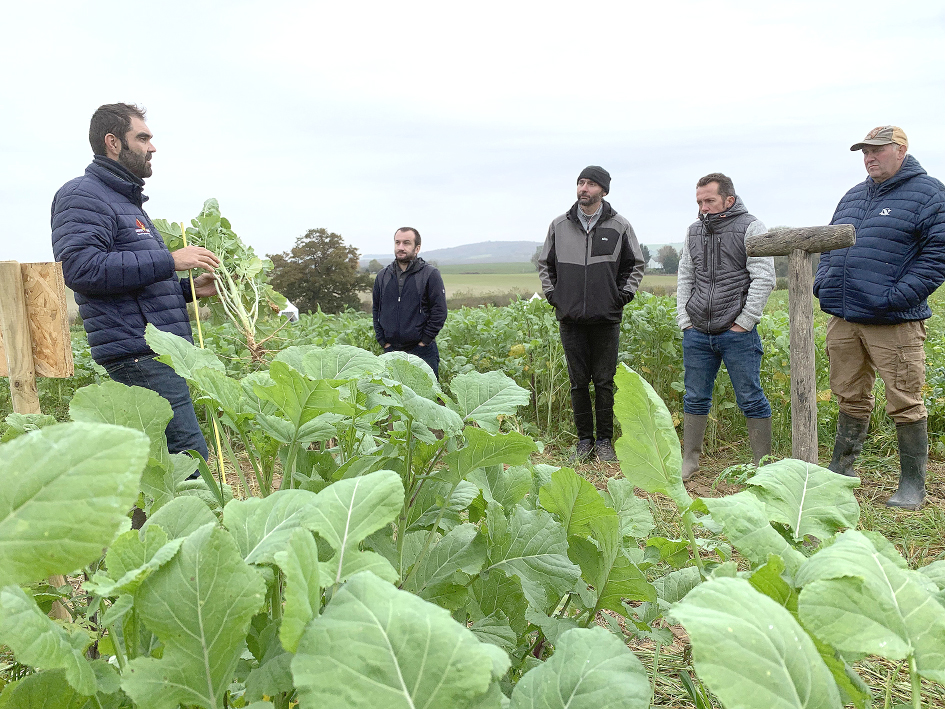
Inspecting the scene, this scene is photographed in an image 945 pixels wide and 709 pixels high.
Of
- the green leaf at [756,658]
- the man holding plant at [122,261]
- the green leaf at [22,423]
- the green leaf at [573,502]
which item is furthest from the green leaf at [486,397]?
the man holding plant at [122,261]

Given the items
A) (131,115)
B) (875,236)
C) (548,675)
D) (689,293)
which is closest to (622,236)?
(689,293)

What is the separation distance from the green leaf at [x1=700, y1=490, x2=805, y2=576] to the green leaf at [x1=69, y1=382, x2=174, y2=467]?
0.76 metres

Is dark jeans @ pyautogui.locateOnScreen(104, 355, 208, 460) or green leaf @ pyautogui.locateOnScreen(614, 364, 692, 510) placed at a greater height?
green leaf @ pyautogui.locateOnScreen(614, 364, 692, 510)

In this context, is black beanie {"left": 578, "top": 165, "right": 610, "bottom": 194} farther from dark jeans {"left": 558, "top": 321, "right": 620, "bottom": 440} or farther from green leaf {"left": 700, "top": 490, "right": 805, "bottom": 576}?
green leaf {"left": 700, "top": 490, "right": 805, "bottom": 576}

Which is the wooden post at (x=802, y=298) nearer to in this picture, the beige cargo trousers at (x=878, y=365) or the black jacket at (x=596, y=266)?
the beige cargo trousers at (x=878, y=365)

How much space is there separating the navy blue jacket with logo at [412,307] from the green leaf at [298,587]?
19.7 feet

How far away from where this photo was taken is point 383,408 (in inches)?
37.4

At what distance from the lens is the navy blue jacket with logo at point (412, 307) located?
660cm

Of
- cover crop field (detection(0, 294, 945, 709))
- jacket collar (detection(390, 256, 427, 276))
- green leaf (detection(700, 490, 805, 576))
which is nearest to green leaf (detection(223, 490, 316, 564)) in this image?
cover crop field (detection(0, 294, 945, 709))

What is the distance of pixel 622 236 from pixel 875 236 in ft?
6.18

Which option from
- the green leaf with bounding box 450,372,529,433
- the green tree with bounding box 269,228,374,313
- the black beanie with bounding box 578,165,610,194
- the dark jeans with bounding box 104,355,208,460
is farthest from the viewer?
the green tree with bounding box 269,228,374,313

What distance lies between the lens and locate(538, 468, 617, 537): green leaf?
3.12 feet

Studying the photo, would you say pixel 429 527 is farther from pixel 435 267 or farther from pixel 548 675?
pixel 435 267

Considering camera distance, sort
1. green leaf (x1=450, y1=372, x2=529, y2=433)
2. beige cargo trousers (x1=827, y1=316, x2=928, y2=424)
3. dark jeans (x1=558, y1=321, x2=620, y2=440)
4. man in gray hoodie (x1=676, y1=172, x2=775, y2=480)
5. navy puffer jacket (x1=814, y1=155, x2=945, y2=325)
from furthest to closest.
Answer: dark jeans (x1=558, y1=321, x2=620, y2=440) < man in gray hoodie (x1=676, y1=172, x2=775, y2=480) < beige cargo trousers (x1=827, y1=316, x2=928, y2=424) < navy puffer jacket (x1=814, y1=155, x2=945, y2=325) < green leaf (x1=450, y1=372, x2=529, y2=433)
